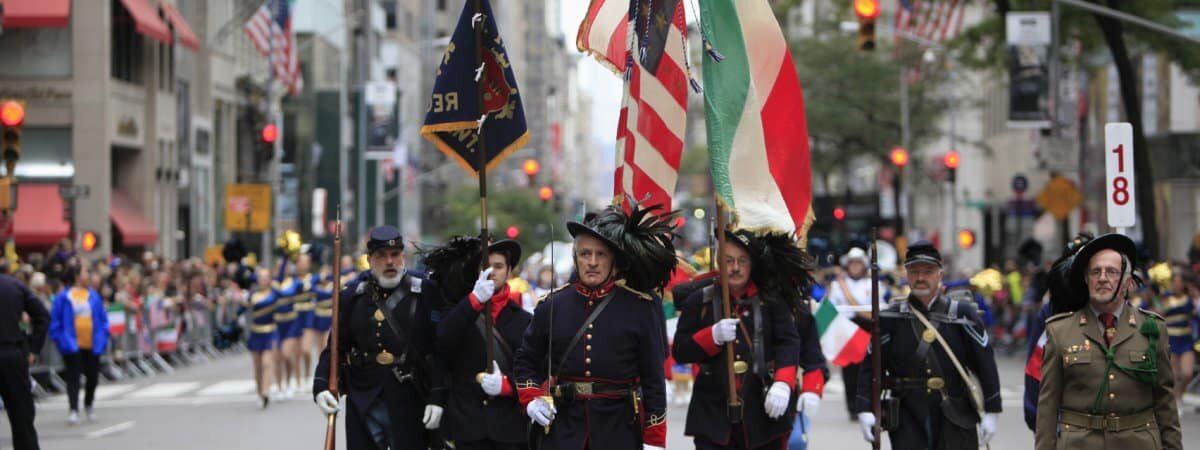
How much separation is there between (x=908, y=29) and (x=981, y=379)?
3532 cm

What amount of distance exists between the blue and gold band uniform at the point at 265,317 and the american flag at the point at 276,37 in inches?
912

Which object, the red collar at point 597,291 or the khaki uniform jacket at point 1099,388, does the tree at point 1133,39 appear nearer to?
the red collar at point 597,291

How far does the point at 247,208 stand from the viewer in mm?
41719

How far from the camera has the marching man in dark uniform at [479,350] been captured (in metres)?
11.0

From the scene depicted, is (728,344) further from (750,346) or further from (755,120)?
(755,120)

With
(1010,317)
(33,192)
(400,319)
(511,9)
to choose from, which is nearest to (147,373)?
(33,192)

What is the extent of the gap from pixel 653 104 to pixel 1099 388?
4.03 m

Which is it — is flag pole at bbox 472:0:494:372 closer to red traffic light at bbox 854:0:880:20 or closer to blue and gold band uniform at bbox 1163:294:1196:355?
blue and gold band uniform at bbox 1163:294:1196:355

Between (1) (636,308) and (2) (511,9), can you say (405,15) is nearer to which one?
(2) (511,9)

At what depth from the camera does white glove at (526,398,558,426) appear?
31.8 feet

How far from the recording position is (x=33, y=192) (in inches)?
1683

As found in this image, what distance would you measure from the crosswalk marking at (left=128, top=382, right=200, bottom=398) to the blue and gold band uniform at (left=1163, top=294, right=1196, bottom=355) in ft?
41.4

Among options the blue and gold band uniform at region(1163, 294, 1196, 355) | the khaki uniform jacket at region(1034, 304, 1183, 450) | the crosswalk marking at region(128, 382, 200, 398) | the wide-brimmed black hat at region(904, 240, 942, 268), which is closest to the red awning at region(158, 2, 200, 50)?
the crosswalk marking at region(128, 382, 200, 398)

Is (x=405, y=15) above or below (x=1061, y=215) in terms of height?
above
